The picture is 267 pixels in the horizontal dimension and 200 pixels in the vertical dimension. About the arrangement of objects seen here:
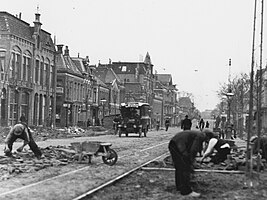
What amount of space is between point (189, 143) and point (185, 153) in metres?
0.26

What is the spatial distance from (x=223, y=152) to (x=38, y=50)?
4181 cm

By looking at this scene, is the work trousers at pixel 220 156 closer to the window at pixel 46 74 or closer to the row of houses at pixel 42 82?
the row of houses at pixel 42 82

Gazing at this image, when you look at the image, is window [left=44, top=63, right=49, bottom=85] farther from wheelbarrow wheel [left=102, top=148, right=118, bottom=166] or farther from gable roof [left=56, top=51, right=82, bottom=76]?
wheelbarrow wheel [left=102, top=148, right=118, bottom=166]

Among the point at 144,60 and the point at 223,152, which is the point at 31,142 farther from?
the point at 144,60

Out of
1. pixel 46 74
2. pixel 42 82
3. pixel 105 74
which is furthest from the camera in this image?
pixel 105 74

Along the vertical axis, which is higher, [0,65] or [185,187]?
[0,65]

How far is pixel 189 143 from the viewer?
11055mm

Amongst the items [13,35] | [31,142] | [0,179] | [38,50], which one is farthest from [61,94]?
[0,179]

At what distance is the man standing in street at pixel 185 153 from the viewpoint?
430 inches

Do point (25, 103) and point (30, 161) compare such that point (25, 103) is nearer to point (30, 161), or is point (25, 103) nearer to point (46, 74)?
point (46, 74)

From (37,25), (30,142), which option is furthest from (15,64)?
(30,142)

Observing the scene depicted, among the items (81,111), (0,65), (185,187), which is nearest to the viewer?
(185,187)

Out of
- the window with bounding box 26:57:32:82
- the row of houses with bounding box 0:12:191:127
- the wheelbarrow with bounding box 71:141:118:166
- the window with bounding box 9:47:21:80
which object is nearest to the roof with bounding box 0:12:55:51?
the row of houses with bounding box 0:12:191:127

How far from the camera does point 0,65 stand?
46688mm
